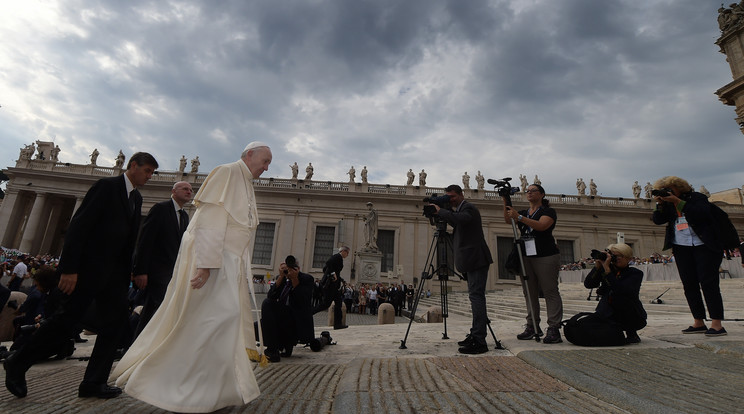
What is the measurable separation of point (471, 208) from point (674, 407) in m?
2.77

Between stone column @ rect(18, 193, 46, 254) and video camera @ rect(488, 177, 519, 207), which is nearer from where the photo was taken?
video camera @ rect(488, 177, 519, 207)

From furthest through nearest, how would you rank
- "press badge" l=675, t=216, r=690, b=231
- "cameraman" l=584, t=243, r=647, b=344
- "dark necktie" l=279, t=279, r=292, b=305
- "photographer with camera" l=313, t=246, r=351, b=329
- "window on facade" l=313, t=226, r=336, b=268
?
"window on facade" l=313, t=226, r=336, b=268, "photographer with camera" l=313, t=246, r=351, b=329, "press badge" l=675, t=216, r=690, b=231, "dark necktie" l=279, t=279, r=292, b=305, "cameraman" l=584, t=243, r=647, b=344

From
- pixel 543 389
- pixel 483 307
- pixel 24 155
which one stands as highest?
pixel 24 155

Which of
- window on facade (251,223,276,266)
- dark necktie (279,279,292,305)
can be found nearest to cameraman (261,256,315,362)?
dark necktie (279,279,292,305)

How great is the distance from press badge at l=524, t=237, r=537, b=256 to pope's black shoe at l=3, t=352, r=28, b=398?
4.76 meters

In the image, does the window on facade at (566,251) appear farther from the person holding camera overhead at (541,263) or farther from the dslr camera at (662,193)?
the person holding camera overhead at (541,263)

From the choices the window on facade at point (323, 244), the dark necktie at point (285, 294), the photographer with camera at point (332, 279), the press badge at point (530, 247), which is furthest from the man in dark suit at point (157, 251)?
the window on facade at point (323, 244)

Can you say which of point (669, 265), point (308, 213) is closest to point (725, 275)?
point (669, 265)

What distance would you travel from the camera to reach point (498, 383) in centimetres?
242

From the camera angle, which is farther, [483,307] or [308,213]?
Result: [308,213]

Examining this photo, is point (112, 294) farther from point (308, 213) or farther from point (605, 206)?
point (605, 206)

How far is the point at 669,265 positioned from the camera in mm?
16781

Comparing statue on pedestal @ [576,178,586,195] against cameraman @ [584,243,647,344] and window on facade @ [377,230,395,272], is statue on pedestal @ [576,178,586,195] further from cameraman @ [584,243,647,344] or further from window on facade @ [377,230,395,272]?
cameraman @ [584,243,647,344]

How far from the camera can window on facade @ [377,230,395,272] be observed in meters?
28.7
